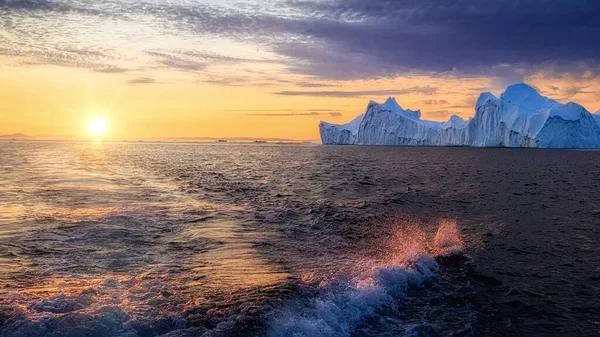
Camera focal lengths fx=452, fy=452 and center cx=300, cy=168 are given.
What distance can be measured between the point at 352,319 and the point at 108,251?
7240 millimetres

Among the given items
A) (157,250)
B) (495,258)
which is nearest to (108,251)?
(157,250)

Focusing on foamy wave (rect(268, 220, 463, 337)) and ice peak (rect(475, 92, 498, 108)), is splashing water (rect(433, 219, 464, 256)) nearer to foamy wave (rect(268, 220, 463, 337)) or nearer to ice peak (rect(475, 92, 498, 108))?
foamy wave (rect(268, 220, 463, 337))

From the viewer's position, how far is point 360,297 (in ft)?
29.9

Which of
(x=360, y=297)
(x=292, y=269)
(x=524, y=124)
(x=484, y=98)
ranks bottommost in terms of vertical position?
(x=292, y=269)

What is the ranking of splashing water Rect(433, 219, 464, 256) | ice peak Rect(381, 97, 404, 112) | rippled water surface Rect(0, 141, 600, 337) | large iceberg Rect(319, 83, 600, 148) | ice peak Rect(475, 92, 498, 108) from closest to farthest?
1. rippled water surface Rect(0, 141, 600, 337)
2. splashing water Rect(433, 219, 464, 256)
3. large iceberg Rect(319, 83, 600, 148)
4. ice peak Rect(475, 92, 498, 108)
5. ice peak Rect(381, 97, 404, 112)

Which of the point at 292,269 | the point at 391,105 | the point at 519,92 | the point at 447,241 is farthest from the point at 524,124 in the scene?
Answer: the point at 292,269

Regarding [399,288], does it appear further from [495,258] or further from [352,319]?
[495,258]

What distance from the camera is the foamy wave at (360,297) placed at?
25.3 ft

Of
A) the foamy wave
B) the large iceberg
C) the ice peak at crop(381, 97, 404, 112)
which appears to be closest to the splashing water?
the foamy wave

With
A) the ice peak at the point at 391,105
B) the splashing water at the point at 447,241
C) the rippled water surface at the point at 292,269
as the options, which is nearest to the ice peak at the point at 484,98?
the ice peak at the point at 391,105

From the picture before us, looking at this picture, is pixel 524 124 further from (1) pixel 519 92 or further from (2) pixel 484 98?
(1) pixel 519 92

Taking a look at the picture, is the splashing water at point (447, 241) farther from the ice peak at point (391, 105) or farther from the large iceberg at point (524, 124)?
the ice peak at point (391, 105)

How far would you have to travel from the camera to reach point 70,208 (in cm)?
1898

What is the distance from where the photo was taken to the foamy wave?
25.3 ft
